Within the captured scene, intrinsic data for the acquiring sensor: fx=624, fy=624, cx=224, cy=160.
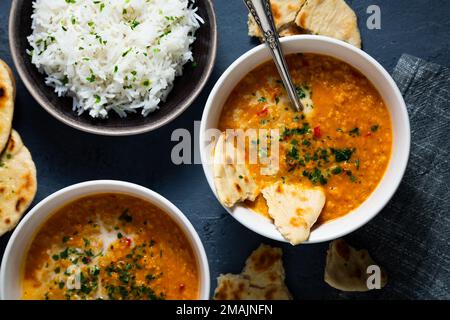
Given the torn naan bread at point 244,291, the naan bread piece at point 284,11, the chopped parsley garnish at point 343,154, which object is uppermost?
the naan bread piece at point 284,11

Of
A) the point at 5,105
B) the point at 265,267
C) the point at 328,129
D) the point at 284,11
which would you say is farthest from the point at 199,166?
the point at 5,105

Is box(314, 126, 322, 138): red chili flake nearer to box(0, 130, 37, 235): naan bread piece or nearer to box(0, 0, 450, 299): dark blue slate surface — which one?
box(0, 0, 450, 299): dark blue slate surface

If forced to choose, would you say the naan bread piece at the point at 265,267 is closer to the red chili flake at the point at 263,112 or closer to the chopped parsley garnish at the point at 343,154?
the chopped parsley garnish at the point at 343,154

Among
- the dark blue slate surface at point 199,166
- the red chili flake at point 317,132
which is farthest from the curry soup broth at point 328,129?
the dark blue slate surface at point 199,166

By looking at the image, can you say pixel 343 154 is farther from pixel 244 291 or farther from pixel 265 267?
pixel 244 291

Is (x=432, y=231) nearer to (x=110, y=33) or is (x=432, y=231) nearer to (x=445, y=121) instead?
(x=445, y=121)

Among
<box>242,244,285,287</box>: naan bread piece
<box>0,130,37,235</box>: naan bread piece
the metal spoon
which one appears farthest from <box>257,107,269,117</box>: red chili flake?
<box>0,130,37,235</box>: naan bread piece
